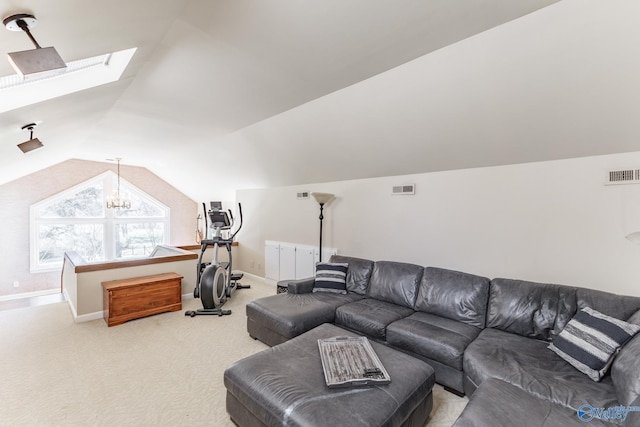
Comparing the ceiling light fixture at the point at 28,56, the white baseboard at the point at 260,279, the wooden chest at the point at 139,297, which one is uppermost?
the ceiling light fixture at the point at 28,56

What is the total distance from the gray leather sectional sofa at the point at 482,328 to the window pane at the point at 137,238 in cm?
615

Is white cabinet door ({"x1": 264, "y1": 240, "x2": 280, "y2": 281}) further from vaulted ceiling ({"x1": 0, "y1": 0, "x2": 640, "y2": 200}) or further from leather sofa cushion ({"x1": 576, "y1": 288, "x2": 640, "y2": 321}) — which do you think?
leather sofa cushion ({"x1": 576, "y1": 288, "x2": 640, "y2": 321})

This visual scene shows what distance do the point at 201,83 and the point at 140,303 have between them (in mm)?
3114

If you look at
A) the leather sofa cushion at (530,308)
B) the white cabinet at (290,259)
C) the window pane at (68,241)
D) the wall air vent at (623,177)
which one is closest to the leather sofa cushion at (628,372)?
the leather sofa cushion at (530,308)

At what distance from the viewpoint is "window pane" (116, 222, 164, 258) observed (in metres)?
7.48

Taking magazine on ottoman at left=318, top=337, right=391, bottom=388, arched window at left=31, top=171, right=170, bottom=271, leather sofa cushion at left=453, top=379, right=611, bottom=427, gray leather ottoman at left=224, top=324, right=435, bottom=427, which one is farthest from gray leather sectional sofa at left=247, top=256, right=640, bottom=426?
arched window at left=31, top=171, right=170, bottom=271

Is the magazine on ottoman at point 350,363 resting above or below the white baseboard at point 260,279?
above

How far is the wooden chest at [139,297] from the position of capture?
3.69 m

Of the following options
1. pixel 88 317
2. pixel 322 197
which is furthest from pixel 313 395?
pixel 88 317

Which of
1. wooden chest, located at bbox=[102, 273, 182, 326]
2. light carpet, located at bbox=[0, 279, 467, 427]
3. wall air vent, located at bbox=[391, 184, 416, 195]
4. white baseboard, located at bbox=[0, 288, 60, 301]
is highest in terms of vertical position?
wall air vent, located at bbox=[391, 184, 416, 195]

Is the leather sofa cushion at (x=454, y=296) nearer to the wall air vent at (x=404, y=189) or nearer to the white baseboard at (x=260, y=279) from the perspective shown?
the wall air vent at (x=404, y=189)

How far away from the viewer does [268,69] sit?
2473 mm

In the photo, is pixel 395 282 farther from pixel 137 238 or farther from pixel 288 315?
pixel 137 238

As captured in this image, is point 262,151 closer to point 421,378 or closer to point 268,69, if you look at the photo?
point 268,69
